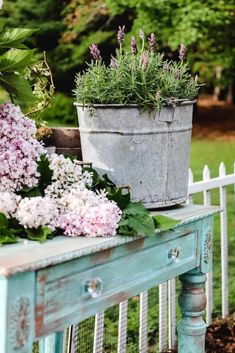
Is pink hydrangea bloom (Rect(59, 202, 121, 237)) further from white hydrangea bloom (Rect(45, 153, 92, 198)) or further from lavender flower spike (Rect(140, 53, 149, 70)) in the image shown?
lavender flower spike (Rect(140, 53, 149, 70))

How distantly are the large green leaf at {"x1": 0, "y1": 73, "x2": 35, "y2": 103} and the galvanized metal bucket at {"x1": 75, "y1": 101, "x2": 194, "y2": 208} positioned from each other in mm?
331

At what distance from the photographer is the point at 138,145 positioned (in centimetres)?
257

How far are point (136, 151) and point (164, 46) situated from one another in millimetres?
14923

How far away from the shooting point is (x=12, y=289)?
186 centimetres

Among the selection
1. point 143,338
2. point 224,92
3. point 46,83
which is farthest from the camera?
point 224,92

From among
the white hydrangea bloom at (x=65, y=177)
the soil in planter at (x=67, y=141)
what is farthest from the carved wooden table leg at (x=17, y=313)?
the soil in planter at (x=67, y=141)

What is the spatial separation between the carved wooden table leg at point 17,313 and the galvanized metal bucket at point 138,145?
76 cm

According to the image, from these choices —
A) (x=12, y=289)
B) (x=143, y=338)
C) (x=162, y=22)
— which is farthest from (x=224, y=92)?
(x=12, y=289)

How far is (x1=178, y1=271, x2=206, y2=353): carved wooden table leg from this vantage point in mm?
2803

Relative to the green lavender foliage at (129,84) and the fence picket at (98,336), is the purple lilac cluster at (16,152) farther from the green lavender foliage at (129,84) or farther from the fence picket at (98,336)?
the fence picket at (98,336)

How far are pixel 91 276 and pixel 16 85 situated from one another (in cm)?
61

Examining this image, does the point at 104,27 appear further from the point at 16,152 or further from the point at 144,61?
the point at 16,152

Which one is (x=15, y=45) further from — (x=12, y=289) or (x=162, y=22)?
(x=162, y=22)

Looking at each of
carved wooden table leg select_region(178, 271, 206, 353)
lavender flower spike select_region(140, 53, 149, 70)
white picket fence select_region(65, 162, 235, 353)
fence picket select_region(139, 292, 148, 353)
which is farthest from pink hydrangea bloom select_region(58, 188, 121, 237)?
fence picket select_region(139, 292, 148, 353)
